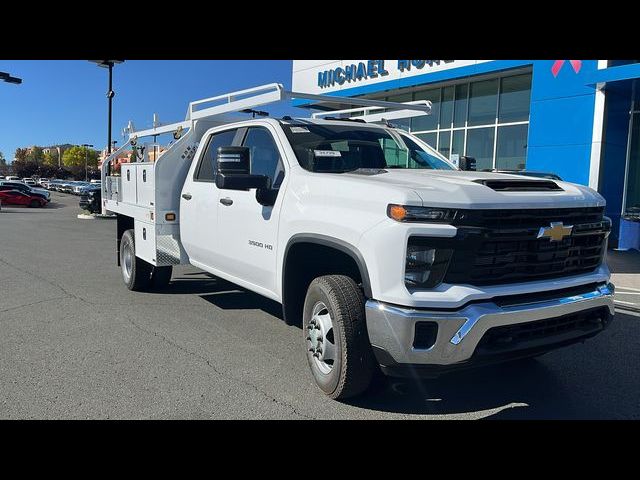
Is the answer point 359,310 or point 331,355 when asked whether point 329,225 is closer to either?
point 359,310

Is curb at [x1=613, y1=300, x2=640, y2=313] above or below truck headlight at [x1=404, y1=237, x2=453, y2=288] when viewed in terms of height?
below

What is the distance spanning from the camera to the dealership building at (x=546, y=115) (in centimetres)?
1337

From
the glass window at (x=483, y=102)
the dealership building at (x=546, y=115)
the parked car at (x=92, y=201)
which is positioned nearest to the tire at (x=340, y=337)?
the dealership building at (x=546, y=115)

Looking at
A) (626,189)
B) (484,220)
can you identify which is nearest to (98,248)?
(484,220)

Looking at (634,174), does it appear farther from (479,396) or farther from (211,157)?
(479,396)

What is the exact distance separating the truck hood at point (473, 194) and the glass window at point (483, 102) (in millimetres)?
14040

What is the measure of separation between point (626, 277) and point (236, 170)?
8.35 meters

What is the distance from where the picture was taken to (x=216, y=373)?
174 inches

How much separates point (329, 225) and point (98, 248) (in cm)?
1018

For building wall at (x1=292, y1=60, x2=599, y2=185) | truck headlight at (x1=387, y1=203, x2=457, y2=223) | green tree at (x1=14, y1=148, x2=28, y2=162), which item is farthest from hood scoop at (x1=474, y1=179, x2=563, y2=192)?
green tree at (x1=14, y1=148, x2=28, y2=162)

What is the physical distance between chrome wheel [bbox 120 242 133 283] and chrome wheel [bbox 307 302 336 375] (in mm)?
4173

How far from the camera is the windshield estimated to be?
14.8 feet

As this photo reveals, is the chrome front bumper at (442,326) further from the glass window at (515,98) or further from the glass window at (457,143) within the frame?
the glass window at (457,143)

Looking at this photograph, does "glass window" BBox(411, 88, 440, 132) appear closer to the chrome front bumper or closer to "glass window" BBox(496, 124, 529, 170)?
"glass window" BBox(496, 124, 529, 170)
